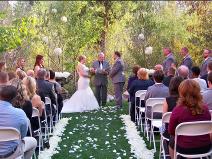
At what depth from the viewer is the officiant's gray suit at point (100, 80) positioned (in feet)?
43.2

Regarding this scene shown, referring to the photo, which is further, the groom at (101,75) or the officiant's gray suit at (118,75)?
the groom at (101,75)

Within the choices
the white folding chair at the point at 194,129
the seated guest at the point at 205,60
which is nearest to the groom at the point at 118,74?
the seated guest at the point at 205,60

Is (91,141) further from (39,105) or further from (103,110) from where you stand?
(103,110)

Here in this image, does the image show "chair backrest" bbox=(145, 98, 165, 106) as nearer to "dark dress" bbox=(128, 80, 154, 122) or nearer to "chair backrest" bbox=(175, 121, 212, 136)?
"dark dress" bbox=(128, 80, 154, 122)

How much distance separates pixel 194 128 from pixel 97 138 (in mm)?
3903

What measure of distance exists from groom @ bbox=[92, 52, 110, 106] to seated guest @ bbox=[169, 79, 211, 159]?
26.4 feet

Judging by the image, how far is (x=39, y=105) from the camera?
696 centimetres

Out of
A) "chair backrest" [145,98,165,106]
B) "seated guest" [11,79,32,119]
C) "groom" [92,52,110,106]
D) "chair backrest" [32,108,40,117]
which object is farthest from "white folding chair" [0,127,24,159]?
"groom" [92,52,110,106]

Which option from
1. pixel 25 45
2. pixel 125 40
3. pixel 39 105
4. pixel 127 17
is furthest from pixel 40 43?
pixel 39 105

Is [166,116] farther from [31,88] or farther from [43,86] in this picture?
[43,86]

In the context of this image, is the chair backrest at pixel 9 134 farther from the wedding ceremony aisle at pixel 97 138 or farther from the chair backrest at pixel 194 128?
the wedding ceremony aisle at pixel 97 138

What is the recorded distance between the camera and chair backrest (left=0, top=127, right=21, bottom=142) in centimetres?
477

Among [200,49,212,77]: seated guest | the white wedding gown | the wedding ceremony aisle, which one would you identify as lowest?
the wedding ceremony aisle

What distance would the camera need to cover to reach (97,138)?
8562mm
